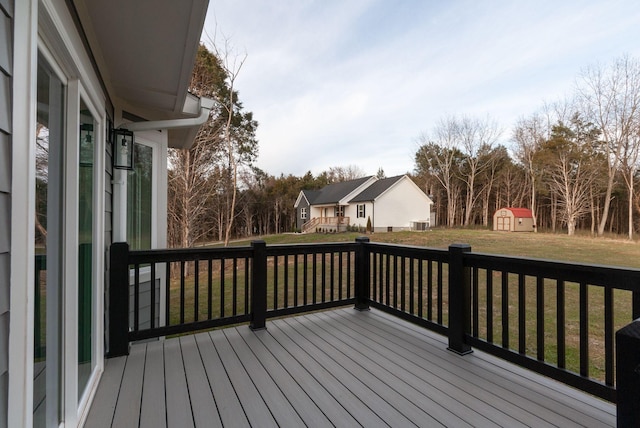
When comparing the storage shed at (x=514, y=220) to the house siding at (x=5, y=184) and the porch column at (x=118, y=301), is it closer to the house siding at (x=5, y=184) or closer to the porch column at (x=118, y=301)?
the porch column at (x=118, y=301)

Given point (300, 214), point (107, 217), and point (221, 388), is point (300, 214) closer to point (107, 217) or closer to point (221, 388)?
point (107, 217)

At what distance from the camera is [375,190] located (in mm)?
20359

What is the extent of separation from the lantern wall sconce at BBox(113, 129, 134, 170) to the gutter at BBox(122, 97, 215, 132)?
155mm

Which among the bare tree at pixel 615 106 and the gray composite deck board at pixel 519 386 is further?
the bare tree at pixel 615 106

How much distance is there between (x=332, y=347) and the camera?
2594mm

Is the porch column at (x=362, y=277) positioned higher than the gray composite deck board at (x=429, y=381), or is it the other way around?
the porch column at (x=362, y=277)

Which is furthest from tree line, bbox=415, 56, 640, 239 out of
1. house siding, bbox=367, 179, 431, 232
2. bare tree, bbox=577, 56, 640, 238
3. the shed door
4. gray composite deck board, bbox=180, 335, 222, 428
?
gray composite deck board, bbox=180, 335, 222, 428

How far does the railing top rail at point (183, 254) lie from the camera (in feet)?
8.25

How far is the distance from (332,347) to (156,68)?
2.69m

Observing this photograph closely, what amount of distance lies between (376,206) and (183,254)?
57.3 feet

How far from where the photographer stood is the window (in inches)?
120

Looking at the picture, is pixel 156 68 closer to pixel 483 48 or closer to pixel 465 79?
pixel 483 48

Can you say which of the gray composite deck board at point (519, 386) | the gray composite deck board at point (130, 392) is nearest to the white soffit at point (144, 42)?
the gray composite deck board at point (130, 392)

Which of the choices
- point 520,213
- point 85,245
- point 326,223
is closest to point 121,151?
point 85,245
